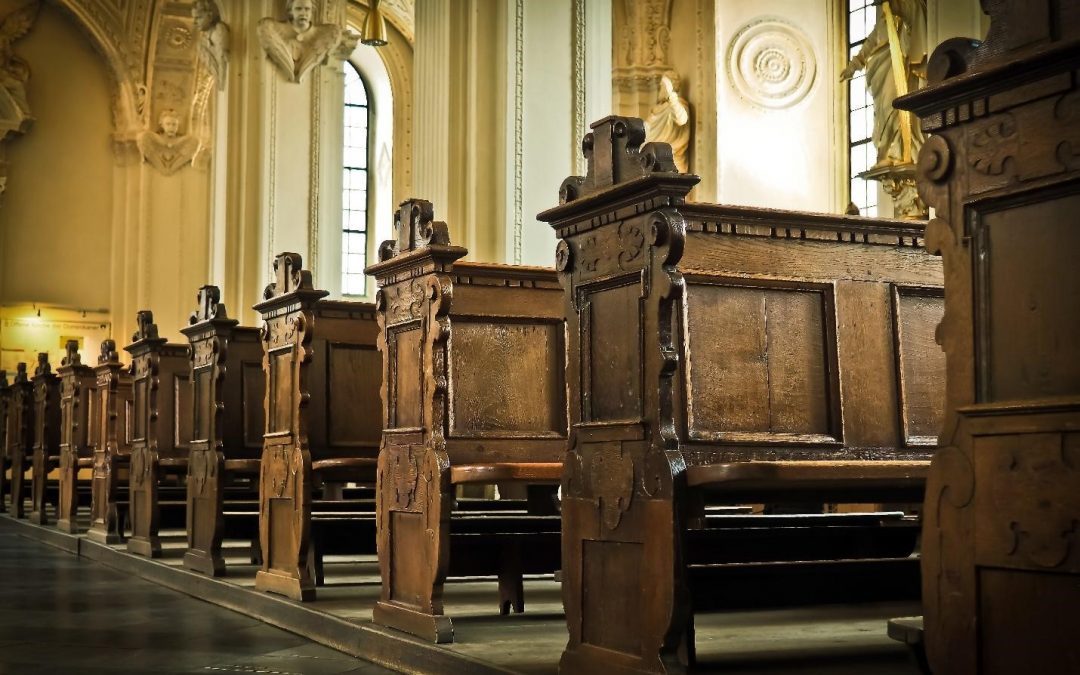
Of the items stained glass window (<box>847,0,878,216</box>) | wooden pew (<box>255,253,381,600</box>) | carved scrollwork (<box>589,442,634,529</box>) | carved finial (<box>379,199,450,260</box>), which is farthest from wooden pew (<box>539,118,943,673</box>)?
stained glass window (<box>847,0,878,216</box>)

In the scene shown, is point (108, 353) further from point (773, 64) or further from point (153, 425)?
point (773, 64)

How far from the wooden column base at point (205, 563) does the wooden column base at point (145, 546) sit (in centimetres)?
103

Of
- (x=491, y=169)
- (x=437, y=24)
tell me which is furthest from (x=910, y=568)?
(x=437, y=24)

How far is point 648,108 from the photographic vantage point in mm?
17859

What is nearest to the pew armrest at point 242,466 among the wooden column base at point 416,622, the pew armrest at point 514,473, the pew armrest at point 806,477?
the wooden column base at point 416,622

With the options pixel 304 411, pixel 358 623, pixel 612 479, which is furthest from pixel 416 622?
pixel 304 411

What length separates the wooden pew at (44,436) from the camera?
42.7 feet

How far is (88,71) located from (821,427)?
65.6ft

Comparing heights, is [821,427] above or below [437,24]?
below

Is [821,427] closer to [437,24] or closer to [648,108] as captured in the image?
[437,24]

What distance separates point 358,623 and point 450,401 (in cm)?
93

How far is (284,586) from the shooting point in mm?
6270

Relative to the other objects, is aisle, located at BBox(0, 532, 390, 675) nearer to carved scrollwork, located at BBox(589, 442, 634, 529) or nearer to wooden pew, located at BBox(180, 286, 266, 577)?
wooden pew, located at BBox(180, 286, 266, 577)

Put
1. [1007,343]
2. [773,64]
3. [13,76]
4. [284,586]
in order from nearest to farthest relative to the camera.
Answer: [1007,343]
[284,586]
[773,64]
[13,76]
